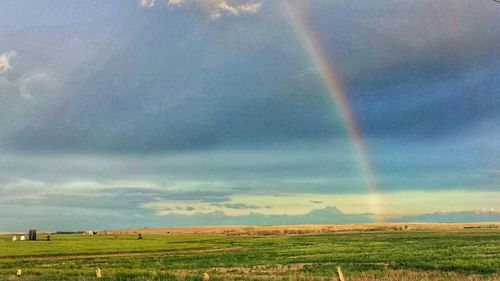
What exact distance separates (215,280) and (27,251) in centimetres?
6830

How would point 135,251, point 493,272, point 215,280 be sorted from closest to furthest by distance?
point 215,280 < point 493,272 < point 135,251

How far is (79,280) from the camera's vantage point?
32.5 meters

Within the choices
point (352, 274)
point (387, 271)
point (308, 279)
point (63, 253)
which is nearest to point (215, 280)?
point (308, 279)

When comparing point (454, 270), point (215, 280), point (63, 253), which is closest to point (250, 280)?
point (215, 280)

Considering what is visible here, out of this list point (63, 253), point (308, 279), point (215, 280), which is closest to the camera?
point (215, 280)

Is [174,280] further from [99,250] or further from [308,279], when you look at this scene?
[99,250]

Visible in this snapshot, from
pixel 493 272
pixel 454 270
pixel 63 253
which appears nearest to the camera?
pixel 493 272

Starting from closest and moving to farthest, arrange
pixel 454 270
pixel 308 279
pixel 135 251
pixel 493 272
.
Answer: pixel 308 279 < pixel 493 272 < pixel 454 270 < pixel 135 251

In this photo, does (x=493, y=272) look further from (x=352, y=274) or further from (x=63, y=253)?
(x=63, y=253)

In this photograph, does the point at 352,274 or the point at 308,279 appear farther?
the point at 352,274

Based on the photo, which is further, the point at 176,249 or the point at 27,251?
the point at 176,249

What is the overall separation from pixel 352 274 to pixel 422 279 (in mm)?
6212

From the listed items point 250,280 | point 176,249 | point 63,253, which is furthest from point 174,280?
point 176,249

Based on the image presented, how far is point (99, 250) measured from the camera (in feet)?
309
